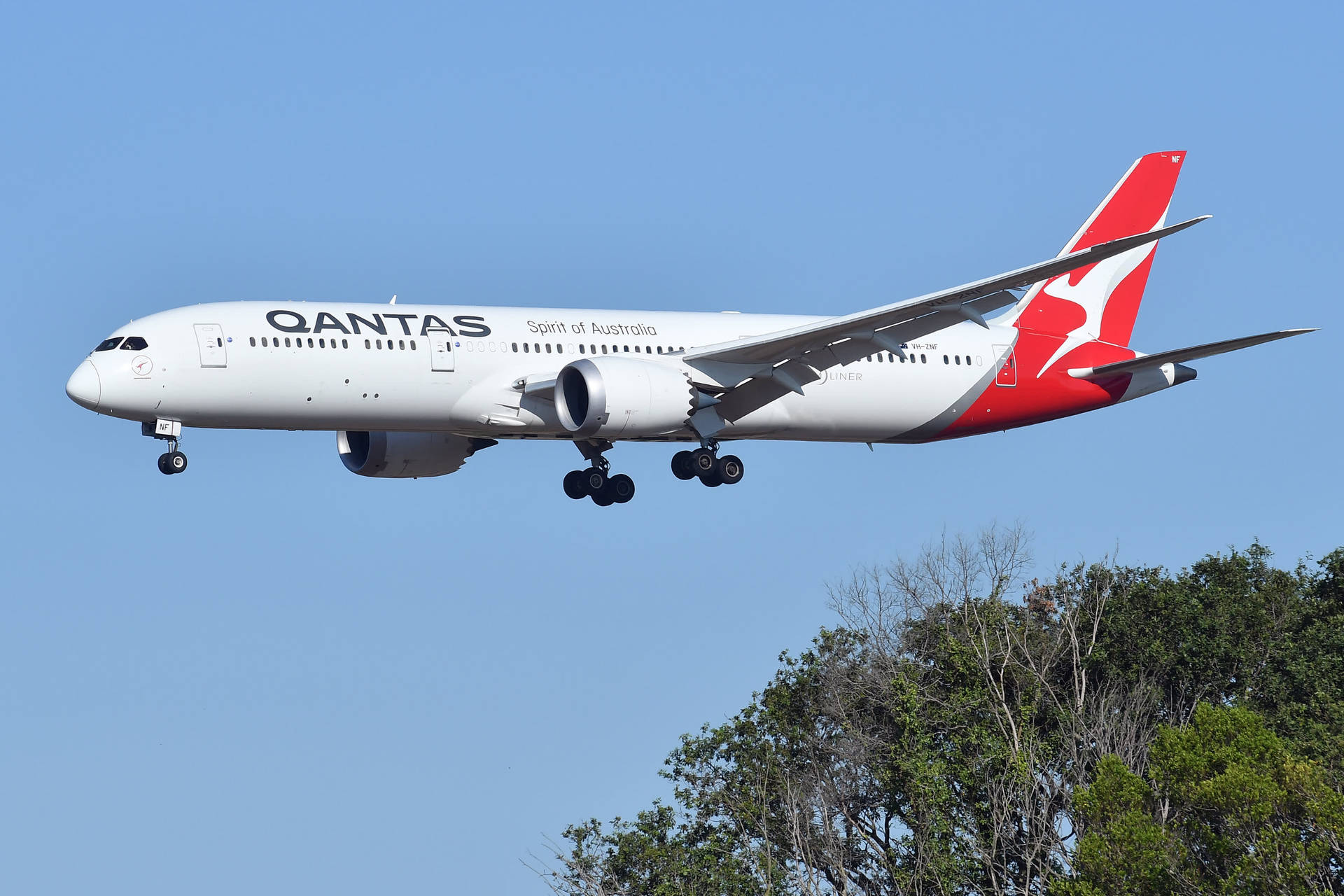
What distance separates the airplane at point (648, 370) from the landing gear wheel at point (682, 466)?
61mm

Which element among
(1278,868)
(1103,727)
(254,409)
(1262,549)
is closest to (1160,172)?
(1262,549)

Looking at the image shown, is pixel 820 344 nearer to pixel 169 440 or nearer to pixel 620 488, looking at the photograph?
pixel 620 488

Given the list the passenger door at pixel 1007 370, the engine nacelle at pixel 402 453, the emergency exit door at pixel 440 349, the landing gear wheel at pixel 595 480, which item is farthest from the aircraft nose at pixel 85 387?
the passenger door at pixel 1007 370

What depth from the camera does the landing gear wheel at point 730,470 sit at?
46.7 m

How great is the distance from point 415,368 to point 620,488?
24.7ft

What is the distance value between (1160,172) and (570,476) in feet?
60.8

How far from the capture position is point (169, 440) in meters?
41.3

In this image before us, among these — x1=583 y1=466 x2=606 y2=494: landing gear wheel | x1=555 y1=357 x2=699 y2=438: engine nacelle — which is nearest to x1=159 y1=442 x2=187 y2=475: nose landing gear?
x1=555 y1=357 x2=699 y2=438: engine nacelle

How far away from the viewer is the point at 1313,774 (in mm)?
38656

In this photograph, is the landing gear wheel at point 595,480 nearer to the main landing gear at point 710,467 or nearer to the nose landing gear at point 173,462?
the main landing gear at point 710,467

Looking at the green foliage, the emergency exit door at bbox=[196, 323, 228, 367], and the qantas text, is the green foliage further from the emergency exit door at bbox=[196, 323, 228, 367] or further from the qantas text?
the emergency exit door at bbox=[196, 323, 228, 367]

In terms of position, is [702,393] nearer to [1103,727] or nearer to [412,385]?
[412,385]

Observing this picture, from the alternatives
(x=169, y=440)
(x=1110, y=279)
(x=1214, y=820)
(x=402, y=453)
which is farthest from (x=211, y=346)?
(x=1110, y=279)

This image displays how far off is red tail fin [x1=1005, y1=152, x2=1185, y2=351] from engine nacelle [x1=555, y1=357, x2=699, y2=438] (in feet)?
38.5
